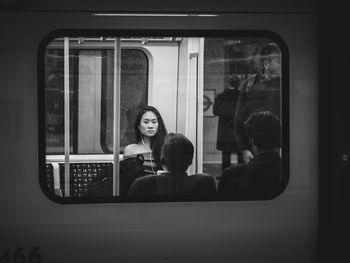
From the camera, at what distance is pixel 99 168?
3.61 m

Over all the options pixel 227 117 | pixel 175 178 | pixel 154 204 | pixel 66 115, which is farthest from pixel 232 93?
pixel 66 115

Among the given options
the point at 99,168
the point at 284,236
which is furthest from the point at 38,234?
the point at 284,236

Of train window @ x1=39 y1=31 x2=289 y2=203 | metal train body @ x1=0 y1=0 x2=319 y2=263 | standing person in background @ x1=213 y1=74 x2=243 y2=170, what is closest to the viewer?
metal train body @ x1=0 y1=0 x2=319 y2=263

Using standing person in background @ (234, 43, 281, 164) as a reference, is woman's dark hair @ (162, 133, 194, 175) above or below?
below

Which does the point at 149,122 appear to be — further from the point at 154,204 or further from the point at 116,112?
the point at 154,204

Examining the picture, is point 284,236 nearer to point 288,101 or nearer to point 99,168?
point 288,101

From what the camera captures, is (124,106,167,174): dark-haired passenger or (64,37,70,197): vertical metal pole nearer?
(64,37,70,197): vertical metal pole

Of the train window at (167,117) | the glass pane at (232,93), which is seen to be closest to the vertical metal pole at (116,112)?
the train window at (167,117)

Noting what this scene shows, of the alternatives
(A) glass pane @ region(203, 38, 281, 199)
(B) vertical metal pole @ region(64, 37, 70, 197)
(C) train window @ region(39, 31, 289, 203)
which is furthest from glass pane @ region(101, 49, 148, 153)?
(A) glass pane @ region(203, 38, 281, 199)

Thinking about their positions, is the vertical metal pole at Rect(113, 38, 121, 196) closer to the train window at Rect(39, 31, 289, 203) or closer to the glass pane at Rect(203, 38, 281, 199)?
the train window at Rect(39, 31, 289, 203)

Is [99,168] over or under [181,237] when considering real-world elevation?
over

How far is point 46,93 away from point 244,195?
55.3 inches

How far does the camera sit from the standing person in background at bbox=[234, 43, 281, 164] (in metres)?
3.55

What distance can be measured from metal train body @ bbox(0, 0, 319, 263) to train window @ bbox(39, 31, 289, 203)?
0.05m
